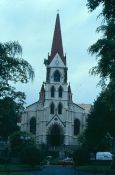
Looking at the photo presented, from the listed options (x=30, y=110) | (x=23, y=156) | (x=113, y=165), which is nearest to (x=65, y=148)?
(x=30, y=110)

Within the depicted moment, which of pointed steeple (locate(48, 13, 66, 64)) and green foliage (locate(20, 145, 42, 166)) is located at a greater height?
pointed steeple (locate(48, 13, 66, 64))

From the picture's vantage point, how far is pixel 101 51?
112 ft

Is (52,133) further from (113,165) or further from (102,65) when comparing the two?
(102,65)

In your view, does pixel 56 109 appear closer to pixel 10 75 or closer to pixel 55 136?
pixel 55 136

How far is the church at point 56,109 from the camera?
99062mm

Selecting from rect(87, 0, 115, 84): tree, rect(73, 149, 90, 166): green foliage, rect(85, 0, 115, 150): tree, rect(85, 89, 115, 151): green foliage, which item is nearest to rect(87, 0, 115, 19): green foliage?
rect(85, 0, 115, 150): tree

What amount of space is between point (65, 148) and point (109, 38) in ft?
197

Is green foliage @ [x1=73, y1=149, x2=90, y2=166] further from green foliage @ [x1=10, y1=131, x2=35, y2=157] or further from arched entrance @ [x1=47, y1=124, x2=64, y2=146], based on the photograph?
arched entrance @ [x1=47, y1=124, x2=64, y2=146]

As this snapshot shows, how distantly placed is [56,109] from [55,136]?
225 inches

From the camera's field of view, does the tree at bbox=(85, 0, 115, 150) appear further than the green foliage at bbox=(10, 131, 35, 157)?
No

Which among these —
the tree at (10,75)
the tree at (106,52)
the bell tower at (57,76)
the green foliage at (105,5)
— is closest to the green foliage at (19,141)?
the tree at (106,52)

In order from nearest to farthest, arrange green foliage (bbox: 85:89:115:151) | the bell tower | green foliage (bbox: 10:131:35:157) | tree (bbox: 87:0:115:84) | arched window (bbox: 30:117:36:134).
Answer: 1. tree (bbox: 87:0:115:84)
2. green foliage (bbox: 85:89:115:151)
3. green foliage (bbox: 10:131:35:157)
4. arched window (bbox: 30:117:36:134)
5. the bell tower

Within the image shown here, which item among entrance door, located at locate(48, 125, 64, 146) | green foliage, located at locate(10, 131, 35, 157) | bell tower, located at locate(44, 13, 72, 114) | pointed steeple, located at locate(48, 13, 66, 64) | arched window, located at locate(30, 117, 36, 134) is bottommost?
green foliage, located at locate(10, 131, 35, 157)

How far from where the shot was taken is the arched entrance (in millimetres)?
98438
